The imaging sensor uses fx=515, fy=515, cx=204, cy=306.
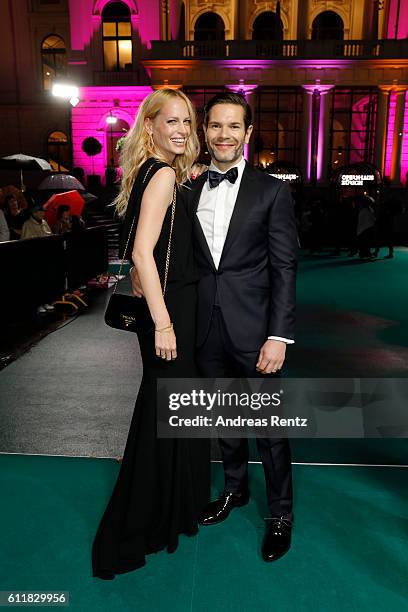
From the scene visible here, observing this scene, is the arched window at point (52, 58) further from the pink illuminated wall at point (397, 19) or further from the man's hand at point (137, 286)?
the man's hand at point (137, 286)

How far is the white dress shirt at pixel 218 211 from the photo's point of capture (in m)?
2.53

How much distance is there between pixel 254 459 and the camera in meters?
3.79

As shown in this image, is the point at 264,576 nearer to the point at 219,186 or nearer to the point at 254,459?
the point at 254,459

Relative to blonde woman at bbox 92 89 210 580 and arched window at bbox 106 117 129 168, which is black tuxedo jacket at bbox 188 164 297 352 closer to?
blonde woman at bbox 92 89 210 580

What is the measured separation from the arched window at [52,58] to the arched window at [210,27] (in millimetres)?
9003

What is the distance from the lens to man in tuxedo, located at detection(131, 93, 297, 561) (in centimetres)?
246

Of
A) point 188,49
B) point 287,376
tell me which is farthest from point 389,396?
point 188,49

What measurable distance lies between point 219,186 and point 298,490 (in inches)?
76.6

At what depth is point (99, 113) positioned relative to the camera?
30203 millimetres

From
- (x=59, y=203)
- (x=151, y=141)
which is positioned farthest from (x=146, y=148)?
(x=59, y=203)

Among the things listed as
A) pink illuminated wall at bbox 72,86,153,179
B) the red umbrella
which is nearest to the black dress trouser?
the red umbrella

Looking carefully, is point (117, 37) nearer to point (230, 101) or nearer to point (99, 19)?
point (99, 19)

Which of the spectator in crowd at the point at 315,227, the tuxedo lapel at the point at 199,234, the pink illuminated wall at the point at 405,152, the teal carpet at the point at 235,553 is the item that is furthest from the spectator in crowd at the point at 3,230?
the pink illuminated wall at the point at 405,152

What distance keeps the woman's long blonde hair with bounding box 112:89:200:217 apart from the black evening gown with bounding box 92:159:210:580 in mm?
123
